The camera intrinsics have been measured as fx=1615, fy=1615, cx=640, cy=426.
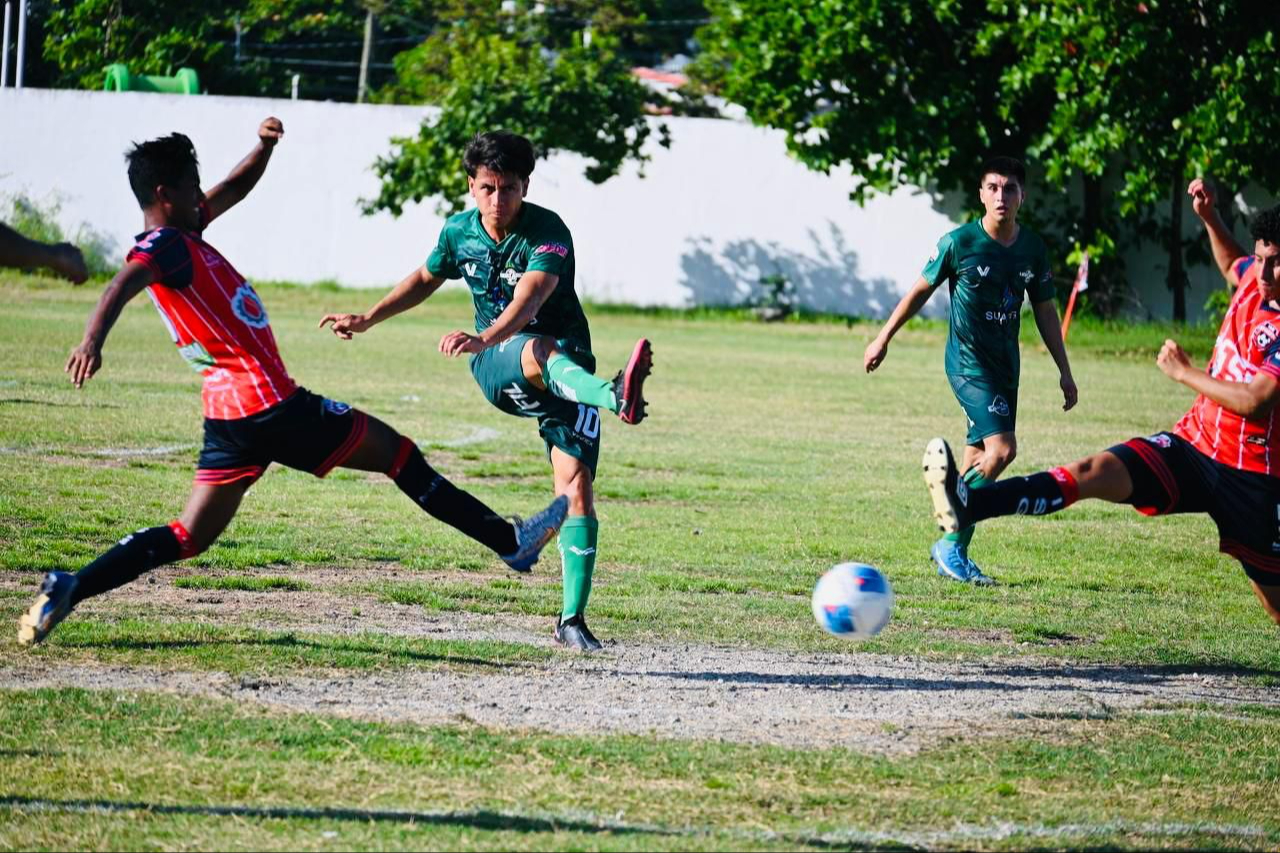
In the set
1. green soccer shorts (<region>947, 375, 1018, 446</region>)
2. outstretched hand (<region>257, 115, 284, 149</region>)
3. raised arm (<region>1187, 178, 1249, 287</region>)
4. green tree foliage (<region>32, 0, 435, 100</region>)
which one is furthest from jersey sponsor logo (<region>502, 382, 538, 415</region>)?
green tree foliage (<region>32, 0, 435, 100</region>)

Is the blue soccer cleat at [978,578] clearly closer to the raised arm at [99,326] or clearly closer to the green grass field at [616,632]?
the green grass field at [616,632]

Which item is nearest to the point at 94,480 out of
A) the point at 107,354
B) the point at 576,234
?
the point at 107,354

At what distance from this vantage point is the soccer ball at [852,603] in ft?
21.0

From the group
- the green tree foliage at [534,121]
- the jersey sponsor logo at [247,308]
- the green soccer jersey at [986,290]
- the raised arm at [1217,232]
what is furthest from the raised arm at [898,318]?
the green tree foliage at [534,121]

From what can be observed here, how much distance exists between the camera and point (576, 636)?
21.9 feet

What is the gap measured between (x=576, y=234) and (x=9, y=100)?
11.3 meters

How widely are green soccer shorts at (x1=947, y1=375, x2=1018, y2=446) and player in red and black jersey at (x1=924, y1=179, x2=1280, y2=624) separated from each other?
2.16 metres

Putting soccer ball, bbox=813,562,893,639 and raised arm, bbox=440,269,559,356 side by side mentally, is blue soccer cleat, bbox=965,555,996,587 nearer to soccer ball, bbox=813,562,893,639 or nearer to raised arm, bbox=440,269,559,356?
soccer ball, bbox=813,562,893,639

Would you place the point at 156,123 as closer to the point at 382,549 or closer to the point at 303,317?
the point at 303,317

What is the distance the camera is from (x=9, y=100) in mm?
31422

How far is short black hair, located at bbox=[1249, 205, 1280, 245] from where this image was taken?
6.12 metres

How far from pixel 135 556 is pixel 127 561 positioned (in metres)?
0.03

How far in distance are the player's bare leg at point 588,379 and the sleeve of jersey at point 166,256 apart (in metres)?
1.52

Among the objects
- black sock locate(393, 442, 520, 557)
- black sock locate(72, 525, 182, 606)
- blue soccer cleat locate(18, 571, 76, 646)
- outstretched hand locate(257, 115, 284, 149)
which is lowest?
blue soccer cleat locate(18, 571, 76, 646)
